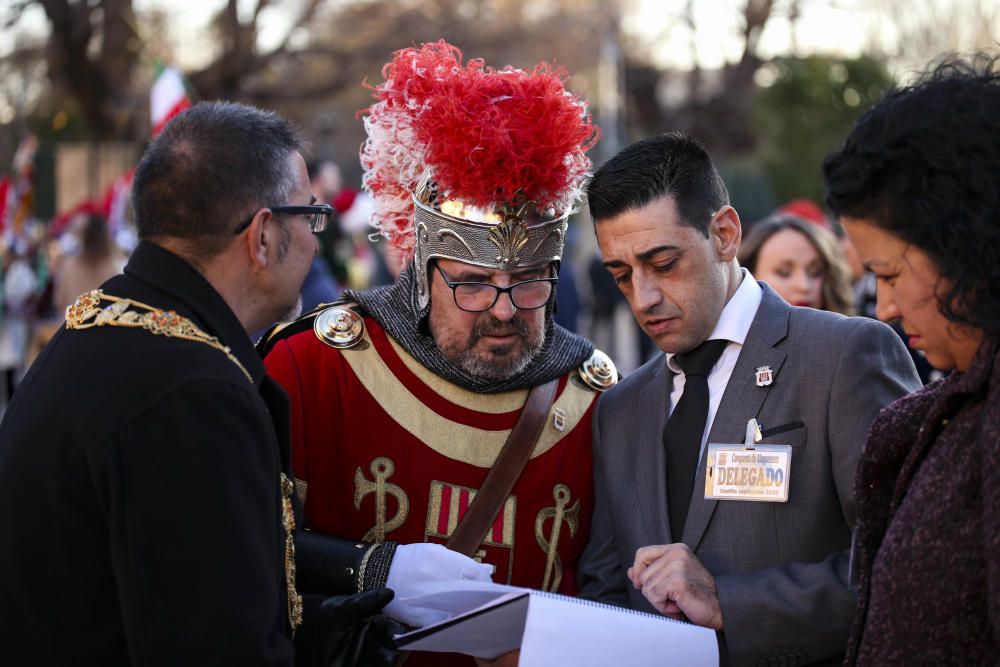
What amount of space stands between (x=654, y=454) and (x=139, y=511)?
4.65ft

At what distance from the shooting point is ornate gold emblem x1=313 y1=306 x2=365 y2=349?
3375mm

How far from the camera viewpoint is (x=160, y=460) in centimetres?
201

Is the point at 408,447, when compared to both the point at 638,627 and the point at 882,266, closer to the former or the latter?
the point at 638,627

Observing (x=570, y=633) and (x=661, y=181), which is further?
(x=661, y=181)

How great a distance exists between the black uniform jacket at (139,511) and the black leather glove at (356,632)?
572 millimetres

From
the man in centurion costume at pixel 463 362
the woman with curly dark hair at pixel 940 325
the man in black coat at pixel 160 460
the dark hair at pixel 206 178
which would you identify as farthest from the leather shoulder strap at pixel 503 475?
the woman with curly dark hair at pixel 940 325

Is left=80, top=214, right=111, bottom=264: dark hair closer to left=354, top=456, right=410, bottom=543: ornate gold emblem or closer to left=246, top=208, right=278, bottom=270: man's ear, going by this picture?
left=354, top=456, right=410, bottom=543: ornate gold emblem

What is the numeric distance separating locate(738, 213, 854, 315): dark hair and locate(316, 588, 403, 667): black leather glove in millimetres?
3035

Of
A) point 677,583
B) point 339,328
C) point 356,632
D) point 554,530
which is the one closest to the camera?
point 677,583

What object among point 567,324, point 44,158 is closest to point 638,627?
point 567,324

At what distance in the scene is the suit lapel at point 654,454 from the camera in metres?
2.90

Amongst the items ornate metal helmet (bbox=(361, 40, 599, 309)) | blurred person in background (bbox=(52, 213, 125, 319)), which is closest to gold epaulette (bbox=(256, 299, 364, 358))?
ornate metal helmet (bbox=(361, 40, 599, 309))

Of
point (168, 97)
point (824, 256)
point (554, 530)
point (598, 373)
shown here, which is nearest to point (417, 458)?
point (554, 530)

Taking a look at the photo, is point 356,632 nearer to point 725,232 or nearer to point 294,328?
point 294,328
